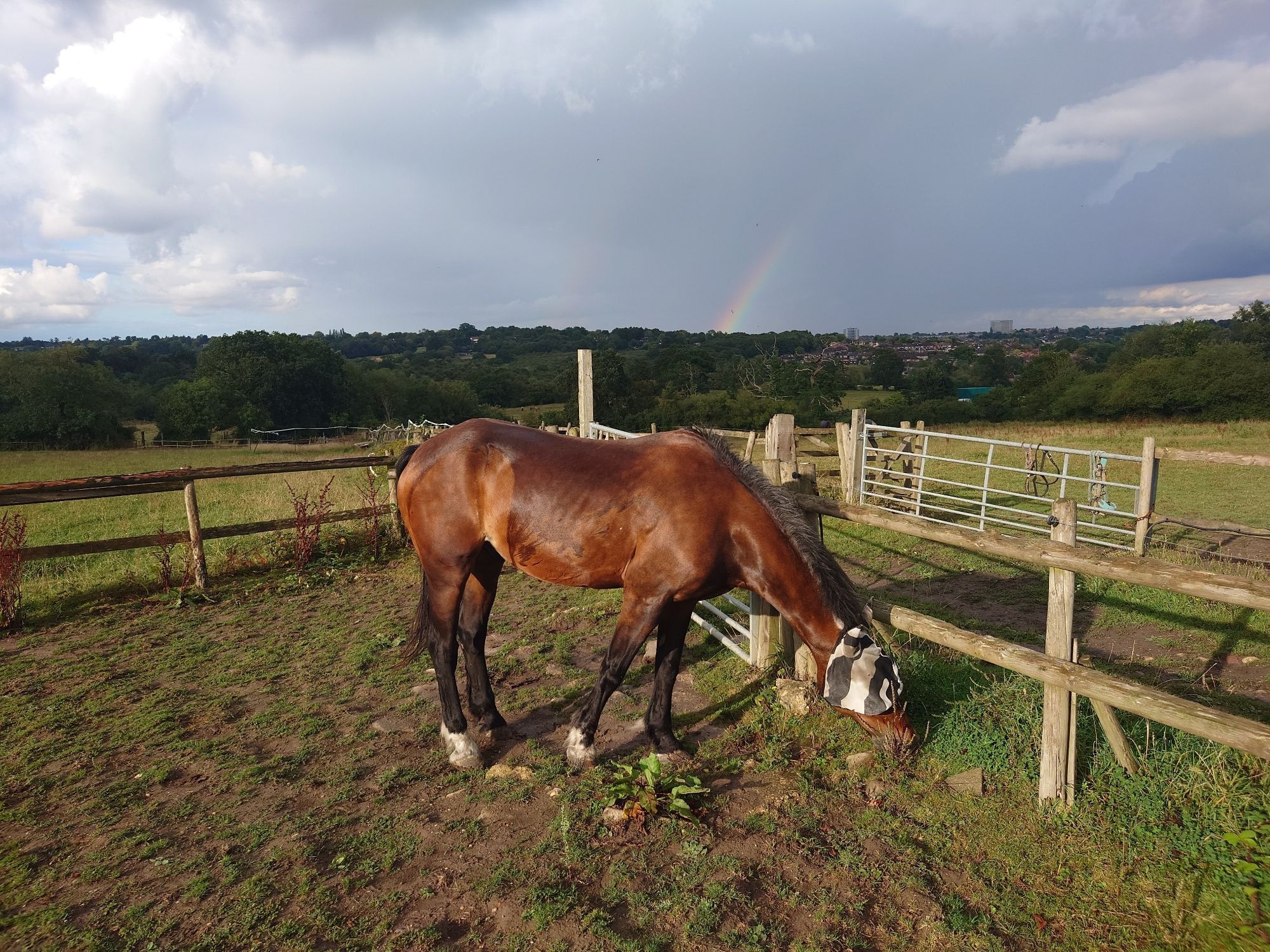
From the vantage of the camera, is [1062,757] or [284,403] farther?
[284,403]

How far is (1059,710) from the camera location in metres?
2.85

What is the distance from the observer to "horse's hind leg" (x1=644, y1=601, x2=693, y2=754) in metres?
3.72

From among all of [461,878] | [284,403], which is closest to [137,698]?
[461,878]

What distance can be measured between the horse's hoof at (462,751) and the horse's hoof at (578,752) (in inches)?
20.7

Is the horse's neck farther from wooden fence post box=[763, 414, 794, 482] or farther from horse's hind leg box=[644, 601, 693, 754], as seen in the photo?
wooden fence post box=[763, 414, 794, 482]

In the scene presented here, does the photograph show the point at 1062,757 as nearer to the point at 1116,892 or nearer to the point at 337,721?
the point at 1116,892

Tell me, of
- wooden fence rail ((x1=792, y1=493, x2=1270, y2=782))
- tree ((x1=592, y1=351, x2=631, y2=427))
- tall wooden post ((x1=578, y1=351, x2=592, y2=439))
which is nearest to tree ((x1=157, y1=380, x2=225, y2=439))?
tree ((x1=592, y1=351, x2=631, y2=427))

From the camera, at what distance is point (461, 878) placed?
8.80 ft

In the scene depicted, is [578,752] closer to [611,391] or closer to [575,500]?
[575,500]

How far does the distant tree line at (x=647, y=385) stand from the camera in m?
43.3

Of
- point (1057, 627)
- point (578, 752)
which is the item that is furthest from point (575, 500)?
point (1057, 627)

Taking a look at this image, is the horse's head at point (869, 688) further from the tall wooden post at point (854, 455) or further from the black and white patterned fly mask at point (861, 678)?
the tall wooden post at point (854, 455)

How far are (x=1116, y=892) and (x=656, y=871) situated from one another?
1723 millimetres

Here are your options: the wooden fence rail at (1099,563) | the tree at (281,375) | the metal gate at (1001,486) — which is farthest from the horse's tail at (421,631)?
the tree at (281,375)
